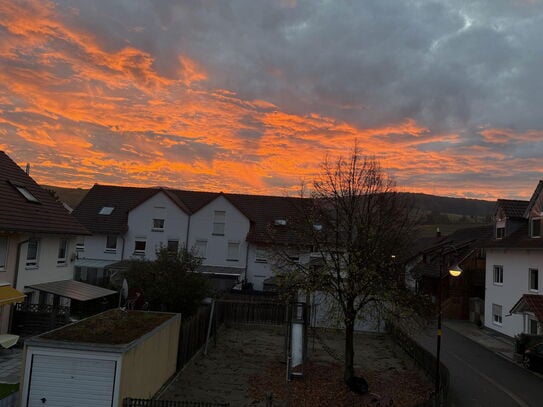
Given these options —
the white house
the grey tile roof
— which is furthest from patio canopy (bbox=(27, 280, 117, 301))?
the grey tile roof

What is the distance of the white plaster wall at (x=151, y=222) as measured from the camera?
45.5 metres

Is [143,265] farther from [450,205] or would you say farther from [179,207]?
[450,205]

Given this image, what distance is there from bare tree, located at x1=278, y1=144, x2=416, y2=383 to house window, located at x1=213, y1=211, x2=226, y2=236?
24.4m

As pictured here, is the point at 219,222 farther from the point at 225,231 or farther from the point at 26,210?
the point at 26,210

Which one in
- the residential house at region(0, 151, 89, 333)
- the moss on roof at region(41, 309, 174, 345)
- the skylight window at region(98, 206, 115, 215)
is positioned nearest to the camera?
the moss on roof at region(41, 309, 174, 345)

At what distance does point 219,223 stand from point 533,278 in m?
27.8

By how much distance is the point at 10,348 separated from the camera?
765 inches

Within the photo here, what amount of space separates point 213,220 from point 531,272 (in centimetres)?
2818

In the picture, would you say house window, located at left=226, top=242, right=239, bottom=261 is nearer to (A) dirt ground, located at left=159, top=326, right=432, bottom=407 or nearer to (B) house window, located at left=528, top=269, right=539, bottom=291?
(A) dirt ground, located at left=159, top=326, right=432, bottom=407

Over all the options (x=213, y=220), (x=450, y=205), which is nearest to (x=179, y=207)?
(x=213, y=220)

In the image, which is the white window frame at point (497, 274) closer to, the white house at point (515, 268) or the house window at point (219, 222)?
the white house at point (515, 268)

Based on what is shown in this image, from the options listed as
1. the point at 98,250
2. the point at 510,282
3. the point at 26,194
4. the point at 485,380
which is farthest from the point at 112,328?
the point at 98,250

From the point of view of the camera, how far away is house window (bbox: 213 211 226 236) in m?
45.2

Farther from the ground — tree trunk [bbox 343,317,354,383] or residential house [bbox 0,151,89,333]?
residential house [bbox 0,151,89,333]
